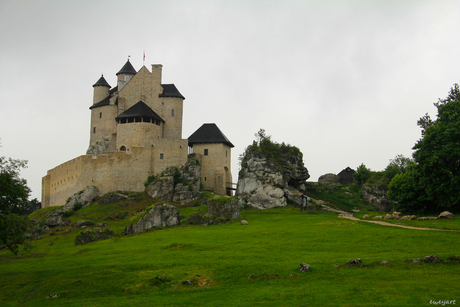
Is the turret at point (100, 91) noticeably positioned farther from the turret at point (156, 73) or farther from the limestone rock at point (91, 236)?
the limestone rock at point (91, 236)

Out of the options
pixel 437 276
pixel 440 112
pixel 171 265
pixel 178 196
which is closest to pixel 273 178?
pixel 178 196

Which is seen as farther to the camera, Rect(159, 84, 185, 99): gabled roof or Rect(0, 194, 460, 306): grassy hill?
Rect(159, 84, 185, 99): gabled roof

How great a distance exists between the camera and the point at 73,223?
184ft

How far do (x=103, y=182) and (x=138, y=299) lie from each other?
49.6m

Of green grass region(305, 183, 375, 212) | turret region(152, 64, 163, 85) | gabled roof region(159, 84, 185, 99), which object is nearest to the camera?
green grass region(305, 183, 375, 212)

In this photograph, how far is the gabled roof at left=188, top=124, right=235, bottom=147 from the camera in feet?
245

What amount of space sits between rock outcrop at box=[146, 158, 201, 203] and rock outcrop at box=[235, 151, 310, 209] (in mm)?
7516

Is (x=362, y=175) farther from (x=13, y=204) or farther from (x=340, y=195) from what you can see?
(x=13, y=204)

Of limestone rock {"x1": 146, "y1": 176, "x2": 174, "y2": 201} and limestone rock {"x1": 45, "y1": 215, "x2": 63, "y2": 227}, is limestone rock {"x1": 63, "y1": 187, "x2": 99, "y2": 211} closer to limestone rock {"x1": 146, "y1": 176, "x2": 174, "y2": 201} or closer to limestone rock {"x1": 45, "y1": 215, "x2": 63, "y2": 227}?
limestone rock {"x1": 45, "y1": 215, "x2": 63, "y2": 227}

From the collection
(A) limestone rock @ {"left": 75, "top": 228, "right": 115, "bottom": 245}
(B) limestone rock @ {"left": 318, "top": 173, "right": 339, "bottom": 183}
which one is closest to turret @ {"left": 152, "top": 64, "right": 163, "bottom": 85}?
(A) limestone rock @ {"left": 75, "top": 228, "right": 115, "bottom": 245}

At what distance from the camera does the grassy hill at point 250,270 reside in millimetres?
18688

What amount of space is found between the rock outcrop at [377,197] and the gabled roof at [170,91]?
3612 cm

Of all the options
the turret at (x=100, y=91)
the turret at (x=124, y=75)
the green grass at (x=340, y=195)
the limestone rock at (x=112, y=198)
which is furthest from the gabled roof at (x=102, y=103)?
the green grass at (x=340, y=195)

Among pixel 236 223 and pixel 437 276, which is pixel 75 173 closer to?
pixel 236 223
